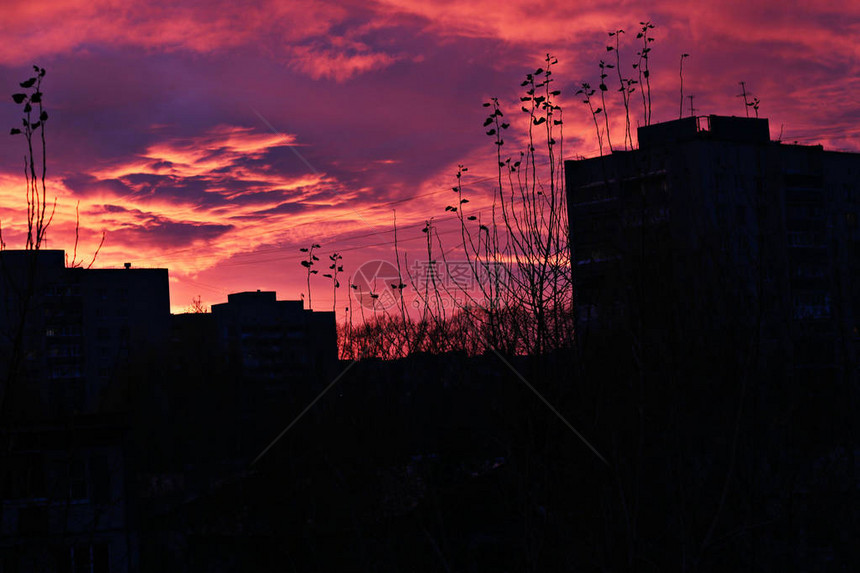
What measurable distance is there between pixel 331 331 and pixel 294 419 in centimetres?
7267

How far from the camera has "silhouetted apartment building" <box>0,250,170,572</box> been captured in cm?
393

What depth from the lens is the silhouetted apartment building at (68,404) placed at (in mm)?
3932

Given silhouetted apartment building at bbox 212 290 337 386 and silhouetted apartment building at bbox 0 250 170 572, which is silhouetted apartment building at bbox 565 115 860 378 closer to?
silhouetted apartment building at bbox 0 250 170 572

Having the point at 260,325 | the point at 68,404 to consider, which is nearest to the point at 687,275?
the point at 68,404

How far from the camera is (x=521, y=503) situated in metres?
6.15

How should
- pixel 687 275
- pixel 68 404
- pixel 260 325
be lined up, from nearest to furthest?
1. pixel 68 404
2. pixel 687 275
3. pixel 260 325

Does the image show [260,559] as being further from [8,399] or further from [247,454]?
[8,399]

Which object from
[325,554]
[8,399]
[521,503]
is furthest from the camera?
[325,554]

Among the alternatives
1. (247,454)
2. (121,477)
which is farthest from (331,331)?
(121,477)

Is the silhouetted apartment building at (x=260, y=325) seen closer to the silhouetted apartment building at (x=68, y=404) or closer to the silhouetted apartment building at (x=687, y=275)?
the silhouetted apartment building at (x=68, y=404)

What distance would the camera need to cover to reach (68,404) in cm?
434

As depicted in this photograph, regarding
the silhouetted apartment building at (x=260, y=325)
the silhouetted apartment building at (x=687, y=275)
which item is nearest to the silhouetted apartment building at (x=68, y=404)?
the silhouetted apartment building at (x=687, y=275)

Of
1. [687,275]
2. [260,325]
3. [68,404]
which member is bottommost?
[68,404]

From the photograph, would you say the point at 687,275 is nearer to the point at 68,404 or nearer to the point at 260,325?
the point at 68,404
